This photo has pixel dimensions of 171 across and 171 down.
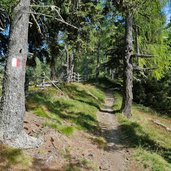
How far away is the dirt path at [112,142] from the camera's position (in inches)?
462

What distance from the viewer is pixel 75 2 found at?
14.1 m

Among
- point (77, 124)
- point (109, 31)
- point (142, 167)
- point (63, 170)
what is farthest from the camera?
point (109, 31)

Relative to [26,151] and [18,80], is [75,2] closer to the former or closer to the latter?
[18,80]

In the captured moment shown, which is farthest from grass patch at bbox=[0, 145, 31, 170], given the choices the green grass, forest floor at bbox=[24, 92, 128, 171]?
the green grass

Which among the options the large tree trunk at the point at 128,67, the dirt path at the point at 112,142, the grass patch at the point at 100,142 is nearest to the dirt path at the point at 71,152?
the dirt path at the point at 112,142

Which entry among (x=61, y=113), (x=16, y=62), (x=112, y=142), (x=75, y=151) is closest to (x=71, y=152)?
(x=75, y=151)

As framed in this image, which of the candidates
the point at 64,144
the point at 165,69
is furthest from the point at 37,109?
the point at 165,69

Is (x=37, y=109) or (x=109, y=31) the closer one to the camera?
(x=37, y=109)

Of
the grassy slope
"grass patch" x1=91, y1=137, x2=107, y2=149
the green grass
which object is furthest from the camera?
the green grass

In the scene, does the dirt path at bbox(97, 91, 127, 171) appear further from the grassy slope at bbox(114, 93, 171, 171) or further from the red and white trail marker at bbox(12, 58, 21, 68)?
the red and white trail marker at bbox(12, 58, 21, 68)

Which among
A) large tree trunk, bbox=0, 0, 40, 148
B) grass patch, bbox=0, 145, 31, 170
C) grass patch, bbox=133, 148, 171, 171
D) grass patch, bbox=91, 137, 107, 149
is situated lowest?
grass patch, bbox=133, 148, 171, 171

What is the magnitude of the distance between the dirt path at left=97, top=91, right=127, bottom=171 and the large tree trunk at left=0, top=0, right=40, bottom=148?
2.79 metres

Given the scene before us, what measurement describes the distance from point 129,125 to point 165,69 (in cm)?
1518

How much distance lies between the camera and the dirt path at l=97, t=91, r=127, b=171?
38.5 ft
